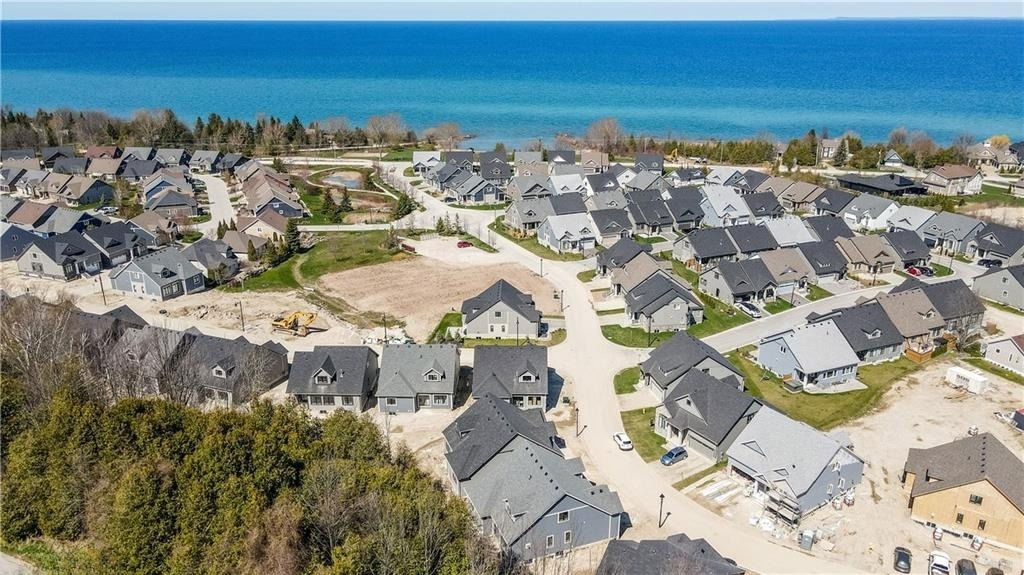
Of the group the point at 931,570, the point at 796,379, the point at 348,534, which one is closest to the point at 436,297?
the point at 796,379

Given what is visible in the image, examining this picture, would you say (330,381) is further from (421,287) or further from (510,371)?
(421,287)

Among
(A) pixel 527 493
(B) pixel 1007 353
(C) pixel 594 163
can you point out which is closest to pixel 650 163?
(C) pixel 594 163

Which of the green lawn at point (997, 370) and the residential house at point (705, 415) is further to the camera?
the green lawn at point (997, 370)

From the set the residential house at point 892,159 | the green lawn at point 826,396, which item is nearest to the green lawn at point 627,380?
the green lawn at point 826,396

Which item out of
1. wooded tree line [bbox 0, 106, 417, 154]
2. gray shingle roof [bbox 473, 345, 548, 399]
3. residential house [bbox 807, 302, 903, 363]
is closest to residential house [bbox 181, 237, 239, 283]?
gray shingle roof [bbox 473, 345, 548, 399]

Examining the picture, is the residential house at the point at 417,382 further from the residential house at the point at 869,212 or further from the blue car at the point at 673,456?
the residential house at the point at 869,212

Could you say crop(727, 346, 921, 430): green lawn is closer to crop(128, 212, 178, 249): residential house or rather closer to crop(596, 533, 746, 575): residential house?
crop(596, 533, 746, 575): residential house

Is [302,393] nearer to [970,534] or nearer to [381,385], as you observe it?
[381,385]
